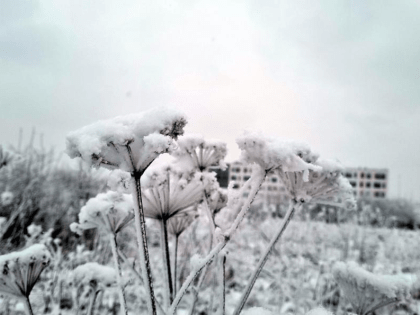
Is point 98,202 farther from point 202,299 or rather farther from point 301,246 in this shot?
point 301,246

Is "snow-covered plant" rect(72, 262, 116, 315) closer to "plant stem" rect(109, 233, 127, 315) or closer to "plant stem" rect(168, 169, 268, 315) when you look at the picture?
"plant stem" rect(109, 233, 127, 315)

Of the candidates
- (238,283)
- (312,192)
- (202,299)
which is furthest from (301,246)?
(312,192)

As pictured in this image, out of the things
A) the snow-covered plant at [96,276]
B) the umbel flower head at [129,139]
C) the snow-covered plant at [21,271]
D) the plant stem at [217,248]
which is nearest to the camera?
the umbel flower head at [129,139]

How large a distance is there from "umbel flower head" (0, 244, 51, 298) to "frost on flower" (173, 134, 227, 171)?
2.04 feet

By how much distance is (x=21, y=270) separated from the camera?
1.15 meters

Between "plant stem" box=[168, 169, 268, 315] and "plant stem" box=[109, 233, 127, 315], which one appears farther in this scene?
"plant stem" box=[109, 233, 127, 315]

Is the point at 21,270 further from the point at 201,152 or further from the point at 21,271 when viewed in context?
the point at 201,152

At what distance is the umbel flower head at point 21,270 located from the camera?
1111 mm

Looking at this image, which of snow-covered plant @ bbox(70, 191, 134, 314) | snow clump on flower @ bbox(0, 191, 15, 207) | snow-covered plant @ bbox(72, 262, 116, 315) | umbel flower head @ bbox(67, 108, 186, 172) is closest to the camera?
umbel flower head @ bbox(67, 108, 186, 172)

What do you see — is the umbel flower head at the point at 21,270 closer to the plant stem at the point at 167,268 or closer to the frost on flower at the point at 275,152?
the plant stem at the point at 167,268

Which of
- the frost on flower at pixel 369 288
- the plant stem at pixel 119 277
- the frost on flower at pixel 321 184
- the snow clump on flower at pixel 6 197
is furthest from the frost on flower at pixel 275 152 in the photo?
the snow clump on flower at pixel 6 197

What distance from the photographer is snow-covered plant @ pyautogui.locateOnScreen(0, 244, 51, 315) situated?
1110 mm

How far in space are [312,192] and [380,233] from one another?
9.64m

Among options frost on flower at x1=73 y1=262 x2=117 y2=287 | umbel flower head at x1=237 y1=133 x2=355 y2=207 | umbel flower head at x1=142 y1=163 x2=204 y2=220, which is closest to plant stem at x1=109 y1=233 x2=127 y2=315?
umbel flower head at x1=142 y1=163 x2=204 y2=220
